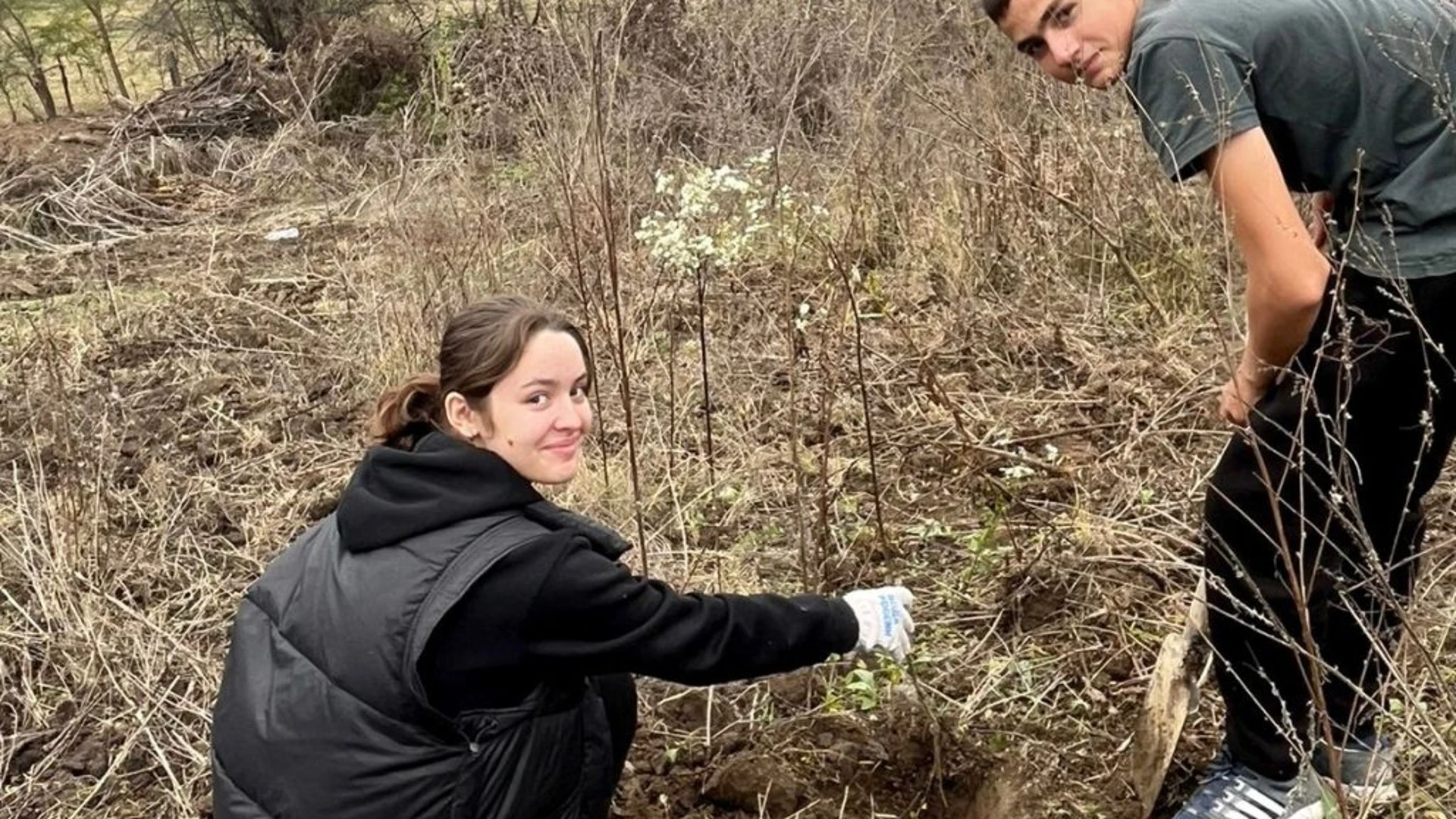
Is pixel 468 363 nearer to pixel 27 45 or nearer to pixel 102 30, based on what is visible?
pixel 102 30

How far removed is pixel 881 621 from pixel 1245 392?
2.32ft

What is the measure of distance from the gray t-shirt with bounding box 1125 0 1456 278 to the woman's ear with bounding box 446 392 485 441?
1.10 m

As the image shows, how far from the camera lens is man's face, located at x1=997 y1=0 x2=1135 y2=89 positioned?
6.16 ft

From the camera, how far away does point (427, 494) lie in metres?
1.91

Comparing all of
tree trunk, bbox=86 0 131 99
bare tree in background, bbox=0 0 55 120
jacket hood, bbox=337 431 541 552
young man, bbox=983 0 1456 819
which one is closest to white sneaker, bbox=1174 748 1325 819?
young man, bbox=983 0 1456 819

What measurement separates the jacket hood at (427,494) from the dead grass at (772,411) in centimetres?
97

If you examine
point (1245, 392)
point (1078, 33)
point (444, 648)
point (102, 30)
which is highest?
point (1078, 33)

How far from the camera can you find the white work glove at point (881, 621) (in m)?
2.27

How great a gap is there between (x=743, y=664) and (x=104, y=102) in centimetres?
1414

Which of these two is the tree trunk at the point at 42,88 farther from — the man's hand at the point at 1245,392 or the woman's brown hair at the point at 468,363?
the man's hand at the point at 1245,392

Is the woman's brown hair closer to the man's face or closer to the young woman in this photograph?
the young woman

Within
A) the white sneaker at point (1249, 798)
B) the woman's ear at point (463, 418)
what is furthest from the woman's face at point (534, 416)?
the white sneaker at point (1249, 798)

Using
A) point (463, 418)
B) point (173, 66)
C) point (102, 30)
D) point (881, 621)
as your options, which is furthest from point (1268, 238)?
point (102, 30)

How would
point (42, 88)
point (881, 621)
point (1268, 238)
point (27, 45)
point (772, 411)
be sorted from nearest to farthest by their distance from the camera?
point (1268, 238) < point (881, 621) < point (772, 411) < point (27, 45) < point (42, 88)
